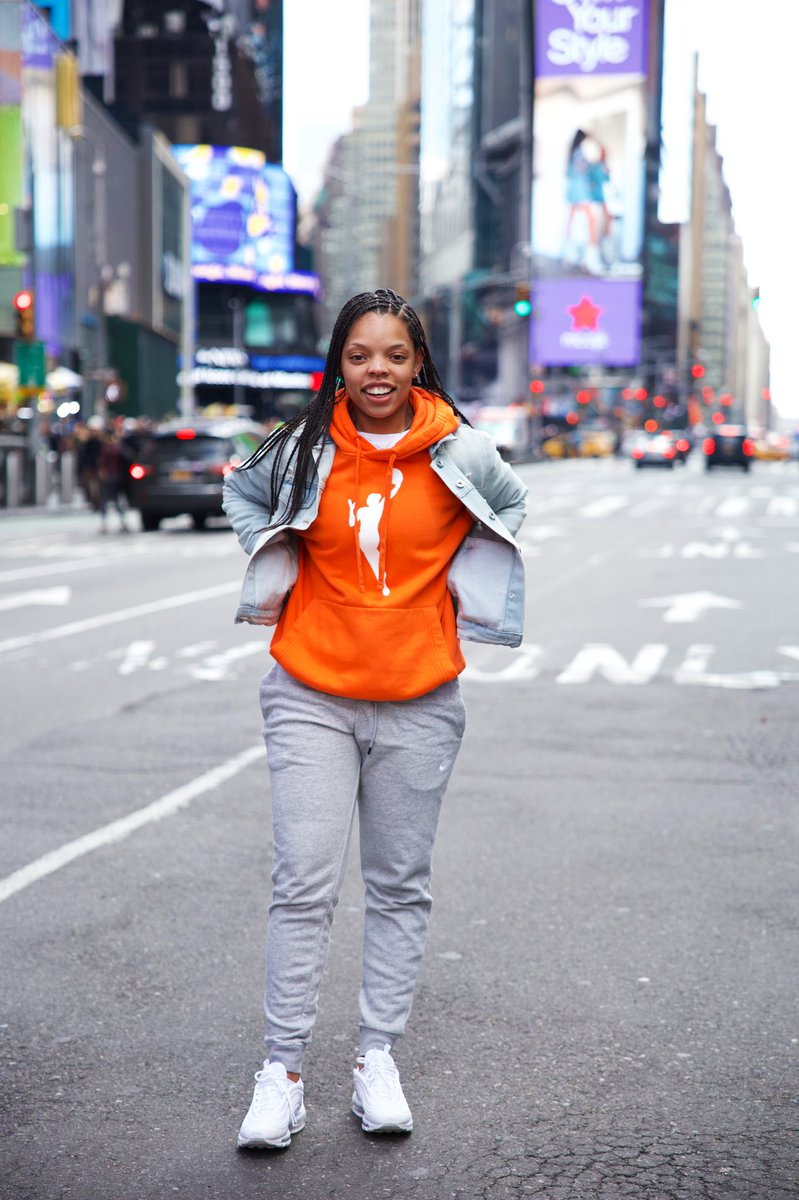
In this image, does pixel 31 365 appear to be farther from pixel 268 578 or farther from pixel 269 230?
pixel 269 230

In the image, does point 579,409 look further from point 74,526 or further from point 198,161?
point 74,526

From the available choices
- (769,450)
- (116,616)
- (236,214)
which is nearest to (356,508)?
(116,616)

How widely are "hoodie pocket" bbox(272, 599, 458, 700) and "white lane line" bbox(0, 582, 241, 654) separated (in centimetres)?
867

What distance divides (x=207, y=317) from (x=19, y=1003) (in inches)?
4262

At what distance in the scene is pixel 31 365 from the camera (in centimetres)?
3169

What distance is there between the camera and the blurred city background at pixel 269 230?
44.8 metres

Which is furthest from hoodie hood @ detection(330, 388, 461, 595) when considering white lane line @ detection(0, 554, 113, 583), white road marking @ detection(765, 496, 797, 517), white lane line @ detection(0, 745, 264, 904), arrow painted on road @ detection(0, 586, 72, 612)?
white road marking @ detection(765, 496, 797, 517)

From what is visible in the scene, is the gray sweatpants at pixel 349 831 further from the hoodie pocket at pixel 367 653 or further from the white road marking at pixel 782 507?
the white road marking at pixel 782 507

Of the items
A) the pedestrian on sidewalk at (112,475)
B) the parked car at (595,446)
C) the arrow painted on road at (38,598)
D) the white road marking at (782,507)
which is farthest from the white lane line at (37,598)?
the parked car at (595,446)

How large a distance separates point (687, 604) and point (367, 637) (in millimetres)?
12280

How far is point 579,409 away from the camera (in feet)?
500

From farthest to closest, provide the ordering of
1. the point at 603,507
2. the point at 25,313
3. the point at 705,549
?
the point at 603,507, the point at 25,313, the point at 705,549

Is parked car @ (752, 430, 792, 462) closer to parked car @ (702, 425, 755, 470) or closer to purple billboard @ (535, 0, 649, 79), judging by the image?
parked car @ (702, 425, 755, 470)

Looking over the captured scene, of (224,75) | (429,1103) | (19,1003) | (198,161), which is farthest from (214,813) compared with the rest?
(224,75)
